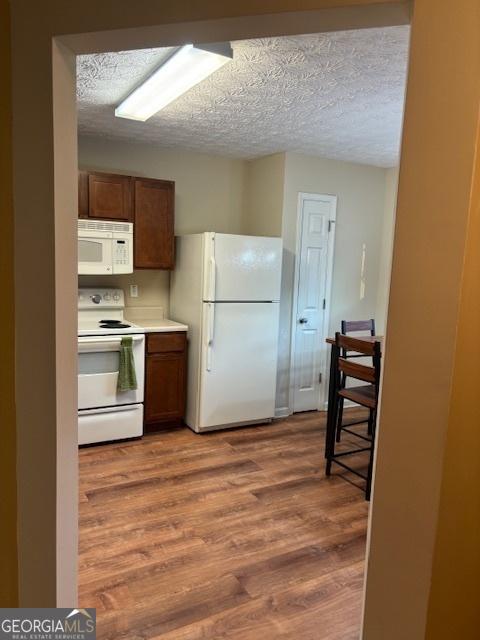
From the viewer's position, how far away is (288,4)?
1086 millimetres

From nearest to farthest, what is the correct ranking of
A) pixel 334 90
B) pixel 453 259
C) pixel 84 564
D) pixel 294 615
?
pixel 453 259, pixel 294 615, pixel 84 564, pixel 334 90

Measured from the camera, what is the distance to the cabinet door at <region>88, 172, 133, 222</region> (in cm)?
360

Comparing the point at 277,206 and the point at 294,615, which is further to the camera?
the point at 277,206

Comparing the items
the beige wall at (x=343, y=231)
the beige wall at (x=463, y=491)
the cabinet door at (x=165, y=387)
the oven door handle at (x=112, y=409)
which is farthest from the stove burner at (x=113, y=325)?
the beige wall at (x=463, y=491)

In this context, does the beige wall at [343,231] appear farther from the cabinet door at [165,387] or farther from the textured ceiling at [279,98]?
the cabinet door at [165,387]

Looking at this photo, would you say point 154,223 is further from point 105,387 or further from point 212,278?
point 105,387

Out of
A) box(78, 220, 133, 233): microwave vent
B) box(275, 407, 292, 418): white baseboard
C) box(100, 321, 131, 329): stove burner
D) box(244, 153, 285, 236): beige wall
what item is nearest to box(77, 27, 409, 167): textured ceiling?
box(244, 153, 285, 236): beige wall

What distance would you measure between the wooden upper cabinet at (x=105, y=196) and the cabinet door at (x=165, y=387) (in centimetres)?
121

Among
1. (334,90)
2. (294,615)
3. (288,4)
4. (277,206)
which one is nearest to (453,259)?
(288,4)

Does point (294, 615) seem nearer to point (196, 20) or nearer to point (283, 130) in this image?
point (196, 20)

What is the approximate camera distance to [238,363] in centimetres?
393

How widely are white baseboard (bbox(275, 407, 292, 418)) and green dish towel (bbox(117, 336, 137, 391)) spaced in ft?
4.95

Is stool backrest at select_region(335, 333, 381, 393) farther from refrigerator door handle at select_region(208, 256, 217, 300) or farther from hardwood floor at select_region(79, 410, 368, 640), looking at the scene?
refrigerator door handle at select_region(208, 256, 217, 300)

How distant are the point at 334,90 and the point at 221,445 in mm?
2663
